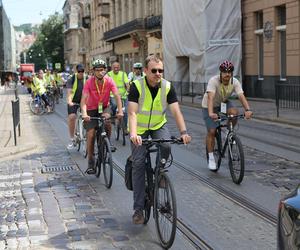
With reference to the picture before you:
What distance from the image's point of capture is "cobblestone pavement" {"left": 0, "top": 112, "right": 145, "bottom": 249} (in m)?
5.95

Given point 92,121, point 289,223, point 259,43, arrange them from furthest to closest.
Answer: point 259,43
point 92,121
point 289,223

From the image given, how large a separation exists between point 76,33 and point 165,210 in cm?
10428

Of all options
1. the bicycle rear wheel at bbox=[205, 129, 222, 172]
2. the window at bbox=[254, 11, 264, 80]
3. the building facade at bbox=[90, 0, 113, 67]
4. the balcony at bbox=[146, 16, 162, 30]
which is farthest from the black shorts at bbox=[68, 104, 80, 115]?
the building facade at bbox=[90, 0, 113, 67]

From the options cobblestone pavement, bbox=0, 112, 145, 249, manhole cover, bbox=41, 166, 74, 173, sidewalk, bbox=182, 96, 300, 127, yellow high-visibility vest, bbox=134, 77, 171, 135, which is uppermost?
yellow high-visibility vest, bbox=134, 77, 171, 135

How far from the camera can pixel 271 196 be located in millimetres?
7719

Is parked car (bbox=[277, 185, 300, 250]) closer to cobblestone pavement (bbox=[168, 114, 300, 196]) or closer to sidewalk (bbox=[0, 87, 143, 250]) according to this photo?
sidewalk (bbox=[0, 87, 143, 250])

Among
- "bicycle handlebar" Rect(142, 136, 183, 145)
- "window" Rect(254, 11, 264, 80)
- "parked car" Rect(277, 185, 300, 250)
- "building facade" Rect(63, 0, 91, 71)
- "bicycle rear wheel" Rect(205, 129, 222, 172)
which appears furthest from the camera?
"building facade" Rect(63, 0, 91, 71)

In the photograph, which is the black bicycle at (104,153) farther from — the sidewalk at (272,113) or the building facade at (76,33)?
the building facade at (76,33)

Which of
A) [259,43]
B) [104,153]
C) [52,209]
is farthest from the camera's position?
[259,43]

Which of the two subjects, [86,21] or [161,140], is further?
[86,21]

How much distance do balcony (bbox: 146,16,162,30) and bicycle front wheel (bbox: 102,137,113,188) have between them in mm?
33646

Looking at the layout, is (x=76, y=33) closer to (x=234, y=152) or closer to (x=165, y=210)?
(x=234, y=152)

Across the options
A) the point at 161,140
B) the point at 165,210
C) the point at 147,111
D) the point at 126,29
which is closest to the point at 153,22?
the point at 126,29

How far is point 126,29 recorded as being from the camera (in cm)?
5006
